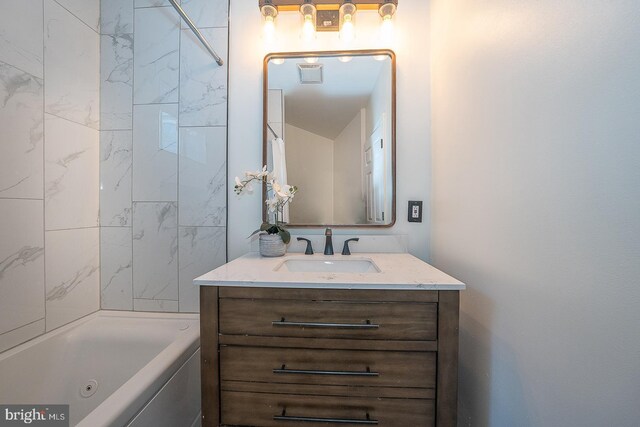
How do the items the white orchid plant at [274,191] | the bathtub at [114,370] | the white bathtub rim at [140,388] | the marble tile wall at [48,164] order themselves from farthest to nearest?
1. the white orchid plant at [274,191]
2. the marble tile wall at [48,164]
3. the bathtub at [114,370]
4. the white bathtub rim at [140,388]

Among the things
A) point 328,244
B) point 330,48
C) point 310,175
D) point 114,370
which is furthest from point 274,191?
point 114,370

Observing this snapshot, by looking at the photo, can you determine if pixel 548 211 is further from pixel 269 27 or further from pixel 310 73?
pixel 269 27

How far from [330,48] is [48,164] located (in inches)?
59.0

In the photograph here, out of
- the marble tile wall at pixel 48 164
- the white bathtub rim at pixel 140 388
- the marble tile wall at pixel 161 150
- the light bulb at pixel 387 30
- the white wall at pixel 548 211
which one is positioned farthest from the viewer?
the marble tile wall at pixel 161 150

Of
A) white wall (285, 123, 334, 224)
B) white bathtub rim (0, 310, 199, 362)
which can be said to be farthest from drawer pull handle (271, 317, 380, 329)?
white bathtub rim (0, 310, 199, 362)

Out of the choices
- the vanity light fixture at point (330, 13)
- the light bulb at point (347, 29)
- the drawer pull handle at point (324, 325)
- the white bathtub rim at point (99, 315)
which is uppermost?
the vanity light fixture at point (330, 13)

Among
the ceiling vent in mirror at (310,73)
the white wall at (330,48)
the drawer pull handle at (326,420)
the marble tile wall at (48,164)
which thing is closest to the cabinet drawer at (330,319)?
the drawer pull handle at (326,420)

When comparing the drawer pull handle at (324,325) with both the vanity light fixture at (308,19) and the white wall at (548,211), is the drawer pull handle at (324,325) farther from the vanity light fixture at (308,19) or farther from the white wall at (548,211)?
the vanity light fixture at (308,19)

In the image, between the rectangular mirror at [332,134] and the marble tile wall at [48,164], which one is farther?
the rectangular mirror at [332,134]

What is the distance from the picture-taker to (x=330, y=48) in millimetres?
1243

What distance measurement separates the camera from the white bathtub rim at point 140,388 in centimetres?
65

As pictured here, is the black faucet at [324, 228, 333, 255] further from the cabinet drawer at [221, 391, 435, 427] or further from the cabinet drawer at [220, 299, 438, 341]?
the cabinet drawer at [221, 391, 435, 427]

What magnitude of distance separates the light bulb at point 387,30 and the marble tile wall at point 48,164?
1.59 metres

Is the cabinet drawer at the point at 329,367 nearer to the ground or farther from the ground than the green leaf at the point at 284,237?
nearer to the ground
